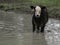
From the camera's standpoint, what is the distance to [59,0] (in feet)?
62.4

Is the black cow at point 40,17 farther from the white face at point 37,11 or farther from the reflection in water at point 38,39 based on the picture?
the reflection in water at point 38,39

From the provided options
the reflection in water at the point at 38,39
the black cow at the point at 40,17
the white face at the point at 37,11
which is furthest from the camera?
the black cow at the point at 40,17

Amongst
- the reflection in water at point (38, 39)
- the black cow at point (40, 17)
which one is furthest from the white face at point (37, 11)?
the reflection in water at point (38, 39)

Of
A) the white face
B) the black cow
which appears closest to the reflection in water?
the black cow

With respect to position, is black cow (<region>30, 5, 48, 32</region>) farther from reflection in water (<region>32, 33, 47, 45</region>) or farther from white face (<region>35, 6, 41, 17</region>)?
reflection in water (<region>32, 33, 47, 45</region>)

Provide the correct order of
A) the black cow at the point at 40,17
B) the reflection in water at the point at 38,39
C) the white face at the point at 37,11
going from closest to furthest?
1. the reflection in water at the point at 38,39
2. the white face at the point at 37,11
3. the black cow at the point at 40,17

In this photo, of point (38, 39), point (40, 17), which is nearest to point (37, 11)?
point (40, 17)

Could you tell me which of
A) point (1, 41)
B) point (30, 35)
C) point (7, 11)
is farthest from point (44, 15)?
point (7, 11)

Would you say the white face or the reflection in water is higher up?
the white face

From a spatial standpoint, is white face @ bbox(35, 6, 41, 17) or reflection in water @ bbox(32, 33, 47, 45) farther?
white face @ bbox(35, 6, 41, 17)

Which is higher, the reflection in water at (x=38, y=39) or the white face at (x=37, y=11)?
the white face at (x=37, y=11)

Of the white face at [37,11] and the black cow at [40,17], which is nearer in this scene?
the white face at [37,11]

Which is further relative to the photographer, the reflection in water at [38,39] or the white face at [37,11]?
the white face at [37,11]

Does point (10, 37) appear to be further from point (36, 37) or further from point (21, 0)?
point (21, 0)
